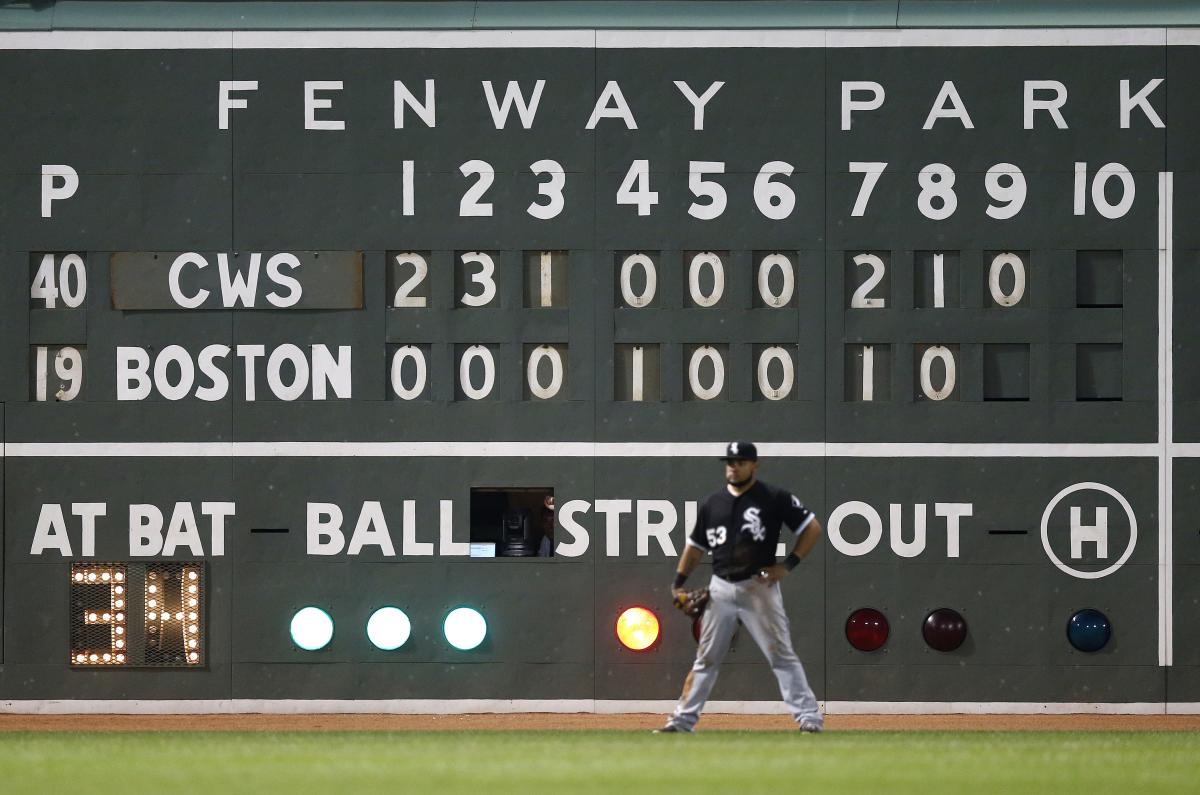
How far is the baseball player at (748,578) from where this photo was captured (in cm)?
929

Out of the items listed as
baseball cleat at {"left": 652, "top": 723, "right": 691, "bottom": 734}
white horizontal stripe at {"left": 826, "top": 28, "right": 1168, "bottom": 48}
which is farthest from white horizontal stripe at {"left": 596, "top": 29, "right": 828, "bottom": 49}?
baseball cleat at {"left": 652, "top": 723, "right": 691, "bottom": 734}

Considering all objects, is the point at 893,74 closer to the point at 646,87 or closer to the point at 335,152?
the point at 646,87

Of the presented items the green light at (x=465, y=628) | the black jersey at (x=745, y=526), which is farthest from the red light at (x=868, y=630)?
the green light at (x=465, y=628)

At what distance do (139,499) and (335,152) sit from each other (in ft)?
8.05

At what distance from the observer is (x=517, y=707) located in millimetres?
11039

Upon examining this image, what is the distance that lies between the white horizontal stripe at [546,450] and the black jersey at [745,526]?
1588 millimetres

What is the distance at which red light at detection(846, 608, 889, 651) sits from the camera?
11.0 metres

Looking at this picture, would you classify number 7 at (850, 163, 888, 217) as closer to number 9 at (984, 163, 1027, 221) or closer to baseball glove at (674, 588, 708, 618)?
number 9 at (984, 163, 1027, 221)

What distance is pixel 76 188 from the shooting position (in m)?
11.2

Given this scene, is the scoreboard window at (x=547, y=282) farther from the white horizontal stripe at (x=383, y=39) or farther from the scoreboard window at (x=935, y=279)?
the scoreboard window at (x=935, y=279)

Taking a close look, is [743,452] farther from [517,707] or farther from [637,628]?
[517,707]

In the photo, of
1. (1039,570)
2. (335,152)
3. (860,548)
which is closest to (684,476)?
(860,548)

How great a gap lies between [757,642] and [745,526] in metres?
0.61

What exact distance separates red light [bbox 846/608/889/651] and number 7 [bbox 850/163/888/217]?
2.44m
